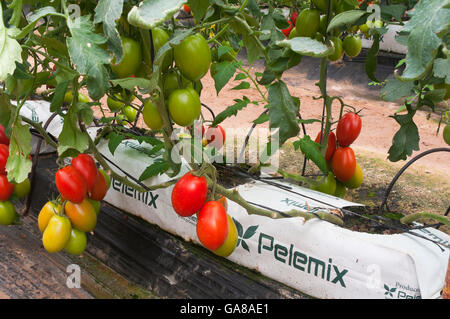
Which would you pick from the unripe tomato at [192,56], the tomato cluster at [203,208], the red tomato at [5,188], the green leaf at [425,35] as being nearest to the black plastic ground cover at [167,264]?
the red tomato at [5,188]

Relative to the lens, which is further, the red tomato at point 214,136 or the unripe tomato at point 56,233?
the red tomato at point 214,136

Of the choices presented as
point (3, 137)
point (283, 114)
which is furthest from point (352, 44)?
point (3, 137)

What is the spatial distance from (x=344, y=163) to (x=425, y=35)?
35.0 inches

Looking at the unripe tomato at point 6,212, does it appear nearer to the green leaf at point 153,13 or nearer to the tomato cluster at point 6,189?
the tomato cluster at point 6,189

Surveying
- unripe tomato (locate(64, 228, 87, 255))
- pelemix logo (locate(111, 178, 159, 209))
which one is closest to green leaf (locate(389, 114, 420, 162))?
pelemix logo (locate(111, 178, 159, 209))

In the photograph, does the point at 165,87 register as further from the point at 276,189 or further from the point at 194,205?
the point at 276,189

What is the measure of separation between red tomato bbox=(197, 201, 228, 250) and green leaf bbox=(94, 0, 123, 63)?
0.42m

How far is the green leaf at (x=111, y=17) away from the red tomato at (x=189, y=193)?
356mm

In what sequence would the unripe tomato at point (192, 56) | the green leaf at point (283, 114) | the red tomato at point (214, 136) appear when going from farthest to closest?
Result: the red tomato at point (214, 136), the green leaf at point (283, 114), the unripe tomato at point (192, 56)

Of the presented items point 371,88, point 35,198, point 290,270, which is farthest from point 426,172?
point 371,88

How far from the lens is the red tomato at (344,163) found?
1498 millimetres
